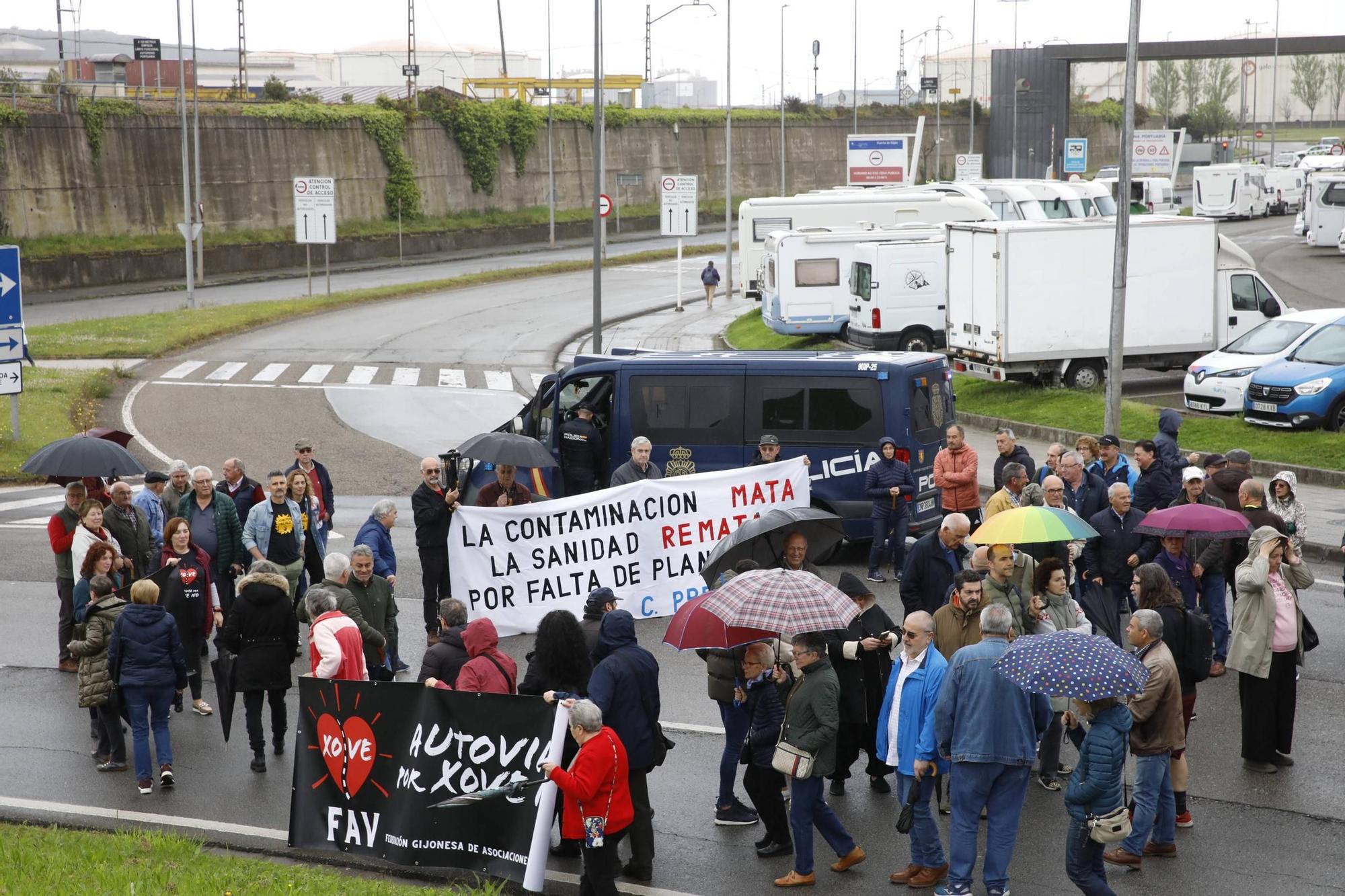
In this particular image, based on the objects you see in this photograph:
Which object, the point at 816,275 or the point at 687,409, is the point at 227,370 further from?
the point at 687,409

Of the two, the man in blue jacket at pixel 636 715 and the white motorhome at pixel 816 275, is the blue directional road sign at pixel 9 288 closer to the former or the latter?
the man in blue jacket at pixel 636 715

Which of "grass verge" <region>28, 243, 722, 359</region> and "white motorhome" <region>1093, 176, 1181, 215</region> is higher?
"white motorhome" <region>1093, 176, 1181, 215</region>

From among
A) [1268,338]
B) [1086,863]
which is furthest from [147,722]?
[1268,338]

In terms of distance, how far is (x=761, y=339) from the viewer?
3722 cm

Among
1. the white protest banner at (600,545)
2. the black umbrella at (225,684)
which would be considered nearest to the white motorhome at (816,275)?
the white protest banner at (600,545)

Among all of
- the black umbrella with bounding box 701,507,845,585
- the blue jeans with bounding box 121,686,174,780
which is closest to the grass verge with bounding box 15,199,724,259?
the blue jeans with bounding box 121,686,174,780

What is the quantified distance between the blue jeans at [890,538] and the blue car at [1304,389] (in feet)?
31.7

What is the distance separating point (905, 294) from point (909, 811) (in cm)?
2479

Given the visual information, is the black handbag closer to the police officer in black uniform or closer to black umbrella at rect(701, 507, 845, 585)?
black umbrella at rect(701, 507, 845, 585)

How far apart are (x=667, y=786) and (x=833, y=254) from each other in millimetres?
25959

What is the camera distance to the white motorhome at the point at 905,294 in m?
31.6

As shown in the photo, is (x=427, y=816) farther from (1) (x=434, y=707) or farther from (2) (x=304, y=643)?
(2) (x=304, y=643)

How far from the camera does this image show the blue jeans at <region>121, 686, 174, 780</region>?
9539 mm

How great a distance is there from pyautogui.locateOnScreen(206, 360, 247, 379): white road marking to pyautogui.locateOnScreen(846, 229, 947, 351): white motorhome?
14.4m
